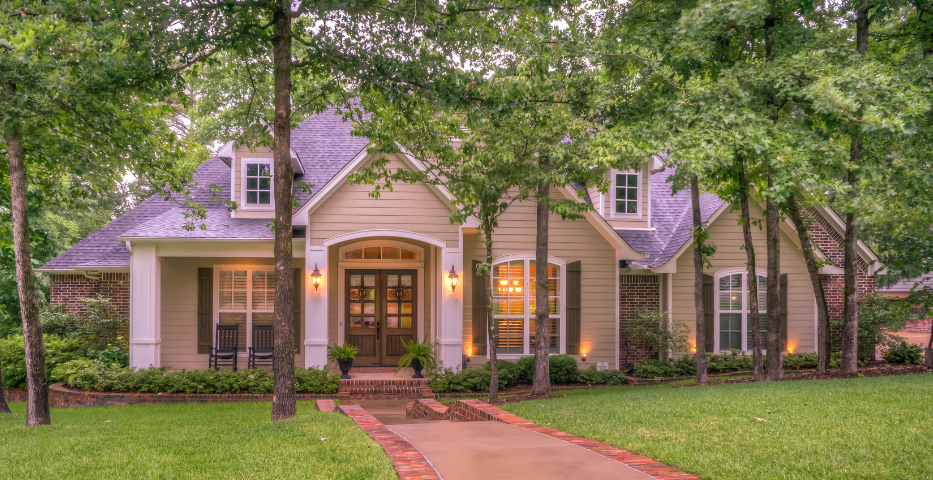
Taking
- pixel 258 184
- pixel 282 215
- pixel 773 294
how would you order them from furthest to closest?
pixel 258 184 → pixel 773 294 → pixel 282 215

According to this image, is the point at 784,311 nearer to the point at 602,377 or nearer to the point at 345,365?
the point at 602,377

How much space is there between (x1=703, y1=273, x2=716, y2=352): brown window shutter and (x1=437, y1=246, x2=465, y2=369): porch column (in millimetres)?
6136

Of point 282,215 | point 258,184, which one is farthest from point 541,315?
point 258,184

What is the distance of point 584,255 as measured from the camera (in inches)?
599

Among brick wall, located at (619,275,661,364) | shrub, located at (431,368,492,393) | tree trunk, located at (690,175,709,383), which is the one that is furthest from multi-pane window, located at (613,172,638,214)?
shrub, located at (431,368,492,393)

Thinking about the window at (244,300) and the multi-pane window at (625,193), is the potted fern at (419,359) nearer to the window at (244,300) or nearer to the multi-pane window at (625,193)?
the window at (244,300)

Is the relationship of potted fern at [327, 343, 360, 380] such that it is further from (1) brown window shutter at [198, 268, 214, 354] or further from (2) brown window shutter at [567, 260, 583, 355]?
(2) brown window shutter at [567, 260, 583, 355]

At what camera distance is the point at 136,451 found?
6.65 m

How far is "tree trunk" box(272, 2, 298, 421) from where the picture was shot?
8.32m

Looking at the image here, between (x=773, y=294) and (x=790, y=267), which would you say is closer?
(x=773, y=294)

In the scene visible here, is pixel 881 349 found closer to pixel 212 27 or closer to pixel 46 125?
pixel 212 27

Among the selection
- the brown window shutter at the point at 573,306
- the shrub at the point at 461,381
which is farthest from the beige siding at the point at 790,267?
the shrub at the point at 461,381

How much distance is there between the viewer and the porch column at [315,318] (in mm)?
13453

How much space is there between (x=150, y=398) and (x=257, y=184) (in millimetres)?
5175
